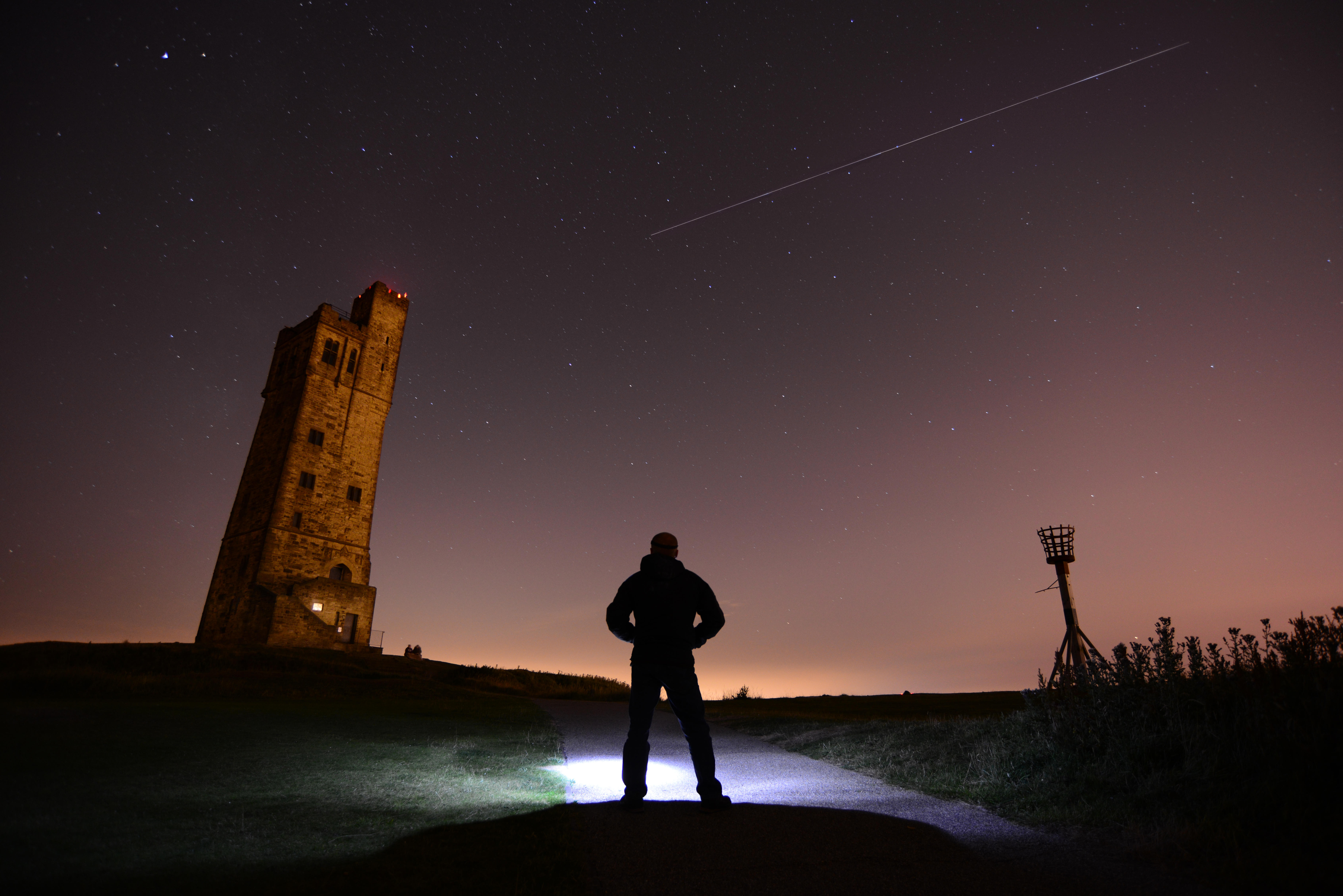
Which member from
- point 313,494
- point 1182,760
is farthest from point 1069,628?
point 313,494

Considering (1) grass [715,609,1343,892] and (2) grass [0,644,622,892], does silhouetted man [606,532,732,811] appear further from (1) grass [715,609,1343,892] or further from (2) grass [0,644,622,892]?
(1) grass [715,609,1343,892]

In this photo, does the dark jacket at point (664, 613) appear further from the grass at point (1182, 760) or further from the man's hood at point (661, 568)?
the grass at point (1182, 760)

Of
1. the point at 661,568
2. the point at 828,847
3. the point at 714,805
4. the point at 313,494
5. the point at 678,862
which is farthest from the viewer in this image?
the point at 313,494

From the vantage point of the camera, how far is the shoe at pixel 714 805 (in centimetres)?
473

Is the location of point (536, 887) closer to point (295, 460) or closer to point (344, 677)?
point (344, 677)

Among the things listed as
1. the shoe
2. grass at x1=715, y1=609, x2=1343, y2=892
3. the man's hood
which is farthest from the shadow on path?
the man's hood

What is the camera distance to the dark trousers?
4.84 m

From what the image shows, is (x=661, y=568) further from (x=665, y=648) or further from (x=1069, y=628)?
(x=1069, y=628)

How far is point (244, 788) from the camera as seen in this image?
447cm

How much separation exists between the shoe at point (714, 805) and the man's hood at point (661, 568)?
1673 millimetres

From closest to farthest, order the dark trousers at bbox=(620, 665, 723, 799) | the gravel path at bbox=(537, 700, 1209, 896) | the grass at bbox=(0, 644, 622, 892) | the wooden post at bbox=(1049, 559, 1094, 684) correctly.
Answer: the grass at bbox=(0, 644, 622, 892), the gravel path at bbox=(537, 700, 1209, 896), the dark trousers at bbox=(620, 665, 723, 799), the wooden post at bbox=(1049, 559, 1094, 684)

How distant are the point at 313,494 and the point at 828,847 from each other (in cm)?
3979

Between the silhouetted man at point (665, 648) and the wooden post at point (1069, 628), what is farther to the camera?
the wooden post at point (1069, 628)

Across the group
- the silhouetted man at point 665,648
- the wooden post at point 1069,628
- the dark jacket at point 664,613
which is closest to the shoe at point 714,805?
the silhouetted man at point 665,648
